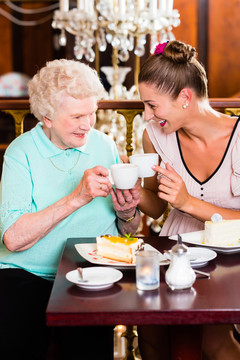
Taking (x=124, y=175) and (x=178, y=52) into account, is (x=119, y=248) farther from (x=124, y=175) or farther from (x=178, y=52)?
(x=178, y=52)

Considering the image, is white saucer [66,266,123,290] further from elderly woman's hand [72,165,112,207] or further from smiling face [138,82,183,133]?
smiling face [138,82,183,133]

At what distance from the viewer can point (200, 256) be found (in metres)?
1.71

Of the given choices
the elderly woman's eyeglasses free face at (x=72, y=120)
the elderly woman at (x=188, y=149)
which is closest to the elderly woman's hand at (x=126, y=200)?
the elderly woman at (x=188, y=149)

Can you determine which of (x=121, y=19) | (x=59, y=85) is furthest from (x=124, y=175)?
(x=121, y=19)

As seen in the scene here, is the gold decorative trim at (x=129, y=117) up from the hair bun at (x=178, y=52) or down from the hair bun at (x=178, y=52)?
down

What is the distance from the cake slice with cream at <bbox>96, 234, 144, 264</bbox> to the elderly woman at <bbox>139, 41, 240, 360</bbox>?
14.1 inches

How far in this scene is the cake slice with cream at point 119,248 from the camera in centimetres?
Result: 167

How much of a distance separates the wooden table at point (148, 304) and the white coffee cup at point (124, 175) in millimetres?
366

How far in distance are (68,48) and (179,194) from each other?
4025mm

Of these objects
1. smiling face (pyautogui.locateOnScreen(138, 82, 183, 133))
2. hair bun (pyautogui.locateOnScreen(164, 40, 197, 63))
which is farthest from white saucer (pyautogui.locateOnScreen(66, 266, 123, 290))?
hair bun (pyautogui.locateOnScreen(164, 40, 197, 63))

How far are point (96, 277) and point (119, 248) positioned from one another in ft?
0.53

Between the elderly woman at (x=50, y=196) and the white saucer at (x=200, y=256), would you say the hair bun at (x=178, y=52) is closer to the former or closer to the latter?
the elderly woman at (x=50, y=196)

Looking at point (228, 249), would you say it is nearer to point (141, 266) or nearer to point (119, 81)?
point (141, 266)

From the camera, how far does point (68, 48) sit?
568 cm
